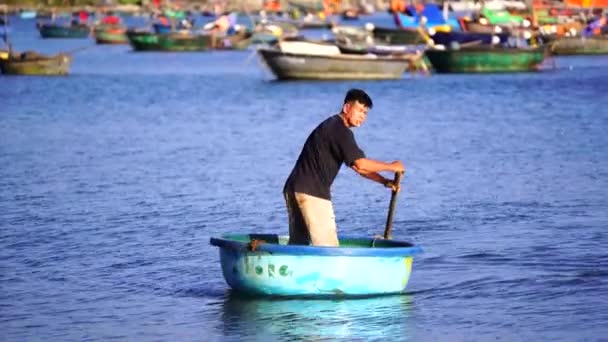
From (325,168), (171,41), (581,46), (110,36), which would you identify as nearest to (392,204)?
(325,168)

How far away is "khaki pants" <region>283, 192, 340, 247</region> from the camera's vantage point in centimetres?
1345

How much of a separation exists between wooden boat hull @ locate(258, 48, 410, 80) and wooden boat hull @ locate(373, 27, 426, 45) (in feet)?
78.0

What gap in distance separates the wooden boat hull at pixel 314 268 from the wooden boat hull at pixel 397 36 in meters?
61.6

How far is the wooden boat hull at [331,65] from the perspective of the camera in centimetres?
4956

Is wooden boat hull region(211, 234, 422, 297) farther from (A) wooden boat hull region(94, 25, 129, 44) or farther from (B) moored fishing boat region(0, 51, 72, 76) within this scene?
(A) wooden boat hull region(94, 25, 129, 44)

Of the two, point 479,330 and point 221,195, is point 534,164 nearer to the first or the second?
point 221,195

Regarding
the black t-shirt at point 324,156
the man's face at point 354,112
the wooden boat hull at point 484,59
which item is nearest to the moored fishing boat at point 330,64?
the wooden boat hull at point 484,59

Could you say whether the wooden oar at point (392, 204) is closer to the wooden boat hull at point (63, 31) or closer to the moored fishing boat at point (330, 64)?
the moored fishing boat at point (330, 64)

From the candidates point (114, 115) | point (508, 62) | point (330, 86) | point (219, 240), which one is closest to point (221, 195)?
point (219, 240)

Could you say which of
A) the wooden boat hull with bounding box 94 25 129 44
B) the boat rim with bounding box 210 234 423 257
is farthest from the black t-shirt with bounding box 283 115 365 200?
the wooden boat hull with bounding box 94 25 129 44

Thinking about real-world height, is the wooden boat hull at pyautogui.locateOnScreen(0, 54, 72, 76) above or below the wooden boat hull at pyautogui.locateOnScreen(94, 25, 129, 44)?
above

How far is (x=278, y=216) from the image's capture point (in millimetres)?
19828

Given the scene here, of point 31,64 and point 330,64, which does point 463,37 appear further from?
point 31,64

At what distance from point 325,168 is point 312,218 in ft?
1.43
